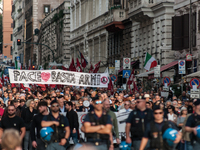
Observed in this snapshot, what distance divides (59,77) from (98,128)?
47.9 ft

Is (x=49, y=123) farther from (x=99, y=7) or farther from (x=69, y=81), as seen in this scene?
(x=99, y=7)

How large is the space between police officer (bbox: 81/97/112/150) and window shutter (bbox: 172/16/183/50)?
73.6 ft

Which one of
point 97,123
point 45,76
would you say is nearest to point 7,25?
point 45,76

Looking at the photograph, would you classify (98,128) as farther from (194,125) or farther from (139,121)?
(194,125)

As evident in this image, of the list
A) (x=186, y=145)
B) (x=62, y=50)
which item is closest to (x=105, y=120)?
(x=186, y=145)

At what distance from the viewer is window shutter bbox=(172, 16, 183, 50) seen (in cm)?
3178

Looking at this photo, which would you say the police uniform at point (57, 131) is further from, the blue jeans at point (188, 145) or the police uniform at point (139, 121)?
the blue jeans at point (188, 145)

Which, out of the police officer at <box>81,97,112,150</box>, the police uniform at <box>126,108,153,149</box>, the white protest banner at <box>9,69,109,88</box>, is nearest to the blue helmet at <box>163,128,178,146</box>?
the police officer at <box>81,97,112,150</box>

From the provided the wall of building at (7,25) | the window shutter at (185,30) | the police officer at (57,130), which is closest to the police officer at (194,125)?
the police officer at (57,130)

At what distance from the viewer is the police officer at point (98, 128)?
9.76 m

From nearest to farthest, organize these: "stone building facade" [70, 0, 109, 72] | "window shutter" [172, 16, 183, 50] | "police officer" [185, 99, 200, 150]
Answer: "police officer" [185, 99, 200, 150]
"window shutter" [172, 16, 183, 50]
"stone building facade" [70, 0, 109, 72]

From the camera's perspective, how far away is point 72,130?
46.7 ft

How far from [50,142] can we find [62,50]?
56670 millimetres

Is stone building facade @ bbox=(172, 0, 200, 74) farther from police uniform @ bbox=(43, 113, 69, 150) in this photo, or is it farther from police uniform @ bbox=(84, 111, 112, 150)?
police uniform @ bbox=(84, 111, 112, 150)
